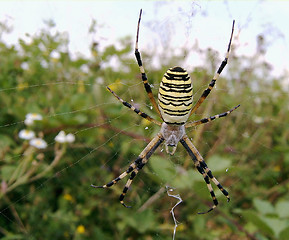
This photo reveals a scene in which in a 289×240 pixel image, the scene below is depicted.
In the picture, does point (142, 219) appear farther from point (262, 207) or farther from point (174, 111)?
point (174, 111)

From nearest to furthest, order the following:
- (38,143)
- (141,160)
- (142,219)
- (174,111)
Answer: (174,111), (141,160), (142,219), (38,143)

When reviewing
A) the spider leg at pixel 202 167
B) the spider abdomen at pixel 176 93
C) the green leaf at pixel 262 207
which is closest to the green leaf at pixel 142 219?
the spider leg at pixel 202 167

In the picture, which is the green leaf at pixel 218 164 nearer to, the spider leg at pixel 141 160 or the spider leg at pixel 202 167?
the spider leg at pixel 202 167

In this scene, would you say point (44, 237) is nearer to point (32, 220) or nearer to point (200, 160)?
point (32, 220)

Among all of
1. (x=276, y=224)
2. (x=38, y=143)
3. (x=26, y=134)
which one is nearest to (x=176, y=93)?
(x=276, y=224)

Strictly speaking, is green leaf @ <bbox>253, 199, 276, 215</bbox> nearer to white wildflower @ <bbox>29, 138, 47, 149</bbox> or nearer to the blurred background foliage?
the blurred background foliage

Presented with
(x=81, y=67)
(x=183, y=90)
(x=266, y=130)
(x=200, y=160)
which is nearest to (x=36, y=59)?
(x=81, y=67)
